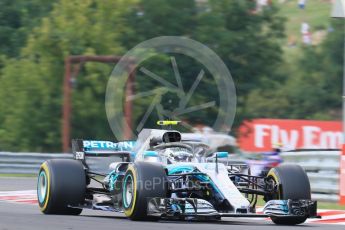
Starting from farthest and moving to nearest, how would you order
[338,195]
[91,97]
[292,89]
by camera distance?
[292,89] < [91,97] < [338,195]

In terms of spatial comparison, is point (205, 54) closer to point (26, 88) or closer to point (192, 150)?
point (192, 150)

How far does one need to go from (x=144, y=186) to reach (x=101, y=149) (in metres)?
2.62

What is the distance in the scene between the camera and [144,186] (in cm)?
1277

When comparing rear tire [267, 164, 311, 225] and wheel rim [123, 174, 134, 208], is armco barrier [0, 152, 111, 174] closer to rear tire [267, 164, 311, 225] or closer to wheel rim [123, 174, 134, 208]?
wheel rim [123, 174, 134, 208]

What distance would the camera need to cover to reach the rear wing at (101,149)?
1481cm

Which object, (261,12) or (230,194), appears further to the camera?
(261,12)

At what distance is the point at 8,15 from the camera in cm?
4572

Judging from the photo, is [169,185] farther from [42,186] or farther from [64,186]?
[42,186]

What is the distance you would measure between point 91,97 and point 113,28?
452 centimetres

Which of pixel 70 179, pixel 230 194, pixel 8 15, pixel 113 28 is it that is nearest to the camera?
pixel 230 194

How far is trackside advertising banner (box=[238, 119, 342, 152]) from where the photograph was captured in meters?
42.6

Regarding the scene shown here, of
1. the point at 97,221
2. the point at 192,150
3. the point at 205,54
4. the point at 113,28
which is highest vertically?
the point at 113,28

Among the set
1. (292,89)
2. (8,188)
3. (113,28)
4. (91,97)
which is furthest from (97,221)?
(292,89)

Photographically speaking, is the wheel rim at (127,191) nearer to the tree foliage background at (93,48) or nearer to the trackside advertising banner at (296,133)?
the tree foliage background at (93,48)
